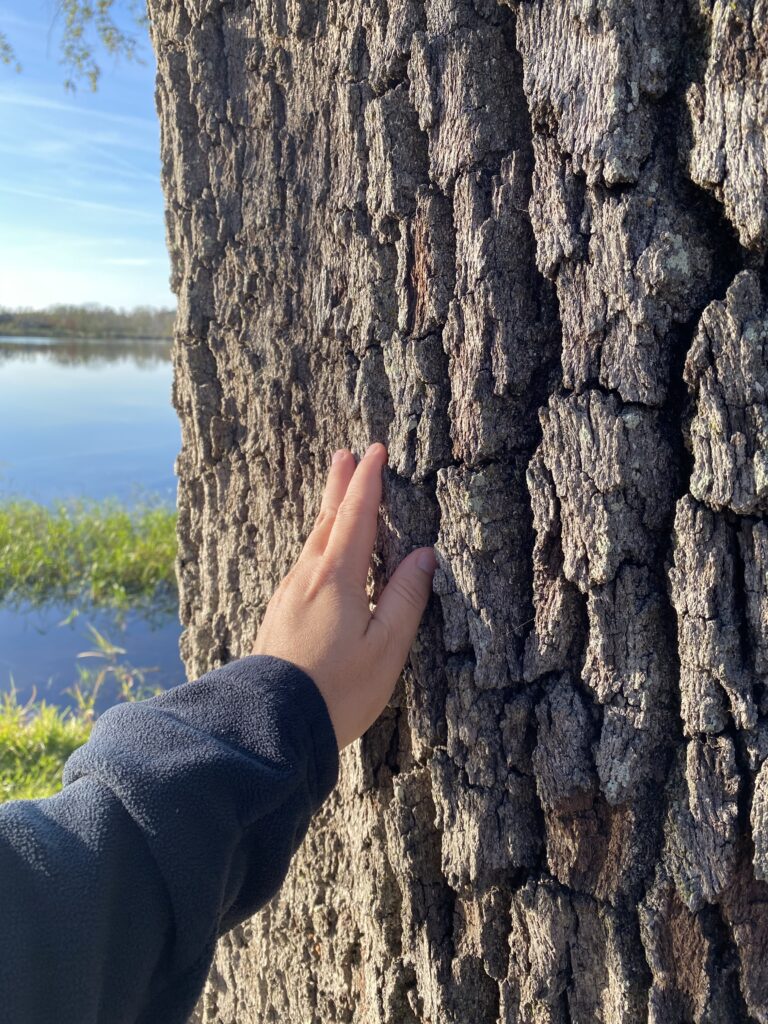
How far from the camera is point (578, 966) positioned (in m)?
1.23

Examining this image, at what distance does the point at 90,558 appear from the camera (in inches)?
282

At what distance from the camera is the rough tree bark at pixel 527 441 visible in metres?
1.04

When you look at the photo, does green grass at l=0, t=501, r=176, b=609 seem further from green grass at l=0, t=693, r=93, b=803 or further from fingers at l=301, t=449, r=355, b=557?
fingers at l=301, t=449, r=355, b=557


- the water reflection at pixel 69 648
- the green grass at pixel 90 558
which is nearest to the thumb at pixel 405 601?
the water reflection at pixel 69 648

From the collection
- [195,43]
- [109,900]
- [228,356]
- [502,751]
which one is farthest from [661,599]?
[195,43]

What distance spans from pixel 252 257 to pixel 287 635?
2.50 ft

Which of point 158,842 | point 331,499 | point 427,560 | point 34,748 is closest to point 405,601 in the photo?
point 427,560

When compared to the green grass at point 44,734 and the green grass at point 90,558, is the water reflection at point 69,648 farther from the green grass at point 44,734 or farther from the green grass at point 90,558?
the green grass at point 90,558

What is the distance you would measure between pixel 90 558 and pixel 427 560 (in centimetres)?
645

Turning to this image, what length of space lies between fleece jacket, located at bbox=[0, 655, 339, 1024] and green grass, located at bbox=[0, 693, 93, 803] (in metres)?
2.79

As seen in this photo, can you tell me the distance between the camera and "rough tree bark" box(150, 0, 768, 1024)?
104cm

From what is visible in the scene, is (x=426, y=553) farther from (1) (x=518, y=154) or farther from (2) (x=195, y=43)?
(2) (x=195, y=43)

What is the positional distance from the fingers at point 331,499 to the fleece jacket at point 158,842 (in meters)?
0.22

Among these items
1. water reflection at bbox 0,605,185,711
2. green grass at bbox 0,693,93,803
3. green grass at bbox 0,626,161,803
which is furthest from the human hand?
water reflection at bbox 0,605,185,711
